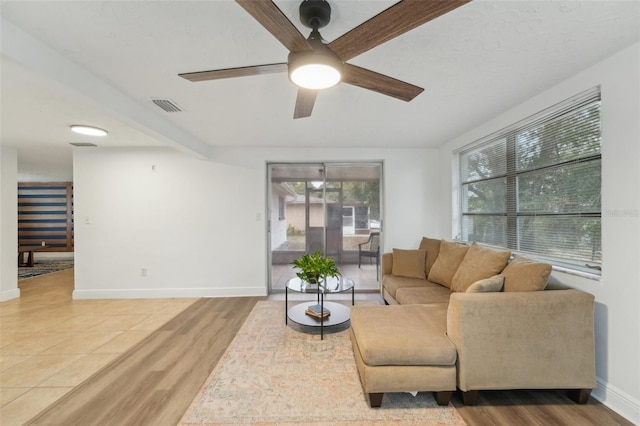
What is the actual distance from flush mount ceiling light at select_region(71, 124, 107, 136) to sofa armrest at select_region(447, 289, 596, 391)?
14.0 ft

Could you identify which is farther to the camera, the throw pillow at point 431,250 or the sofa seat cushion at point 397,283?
the throw pillow at point 431,250

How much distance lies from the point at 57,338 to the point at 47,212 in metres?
7.23

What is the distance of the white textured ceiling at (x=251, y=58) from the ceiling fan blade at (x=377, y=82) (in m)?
0.23

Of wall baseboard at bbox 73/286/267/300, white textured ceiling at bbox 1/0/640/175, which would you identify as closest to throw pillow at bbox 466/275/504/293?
white textured ceiling at bbox 1/0/640/175

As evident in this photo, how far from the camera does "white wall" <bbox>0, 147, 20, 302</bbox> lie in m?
4.02

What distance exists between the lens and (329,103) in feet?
8.30

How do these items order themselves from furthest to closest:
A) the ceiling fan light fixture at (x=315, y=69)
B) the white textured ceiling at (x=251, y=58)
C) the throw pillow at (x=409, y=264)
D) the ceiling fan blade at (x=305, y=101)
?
1. the throw pillow at (x=409, y=264)
2. the ceiling fan blade at (x=305, y=101)
3. the white textured ceiling at (x=251, y=58)
4. the ceiling fan light fixture at (x=315, y=69)

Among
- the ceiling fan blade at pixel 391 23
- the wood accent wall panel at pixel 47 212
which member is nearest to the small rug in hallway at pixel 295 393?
the ceiling fan blade at pixel 391 23

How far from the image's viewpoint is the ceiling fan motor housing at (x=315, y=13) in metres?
1.27

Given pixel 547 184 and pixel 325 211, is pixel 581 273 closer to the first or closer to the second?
pixel 547 184

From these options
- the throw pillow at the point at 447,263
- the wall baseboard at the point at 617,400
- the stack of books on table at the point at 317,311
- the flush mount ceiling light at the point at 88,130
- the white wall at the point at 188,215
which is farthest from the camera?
the white wall at the point at 188,215

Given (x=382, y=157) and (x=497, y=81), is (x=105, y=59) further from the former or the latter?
(x=382, y=157)

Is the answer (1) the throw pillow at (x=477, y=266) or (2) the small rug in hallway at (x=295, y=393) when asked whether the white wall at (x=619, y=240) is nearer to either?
(1) the throw pillow at (x=477, y=266)

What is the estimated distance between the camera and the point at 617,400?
5.66 feet
